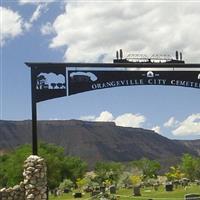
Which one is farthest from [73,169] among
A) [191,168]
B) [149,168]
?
[149,168]

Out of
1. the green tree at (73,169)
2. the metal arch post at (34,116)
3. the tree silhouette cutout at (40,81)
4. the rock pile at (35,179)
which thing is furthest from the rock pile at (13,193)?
the green tree at (73,169)

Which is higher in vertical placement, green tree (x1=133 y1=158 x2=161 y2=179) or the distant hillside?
the distant hillside

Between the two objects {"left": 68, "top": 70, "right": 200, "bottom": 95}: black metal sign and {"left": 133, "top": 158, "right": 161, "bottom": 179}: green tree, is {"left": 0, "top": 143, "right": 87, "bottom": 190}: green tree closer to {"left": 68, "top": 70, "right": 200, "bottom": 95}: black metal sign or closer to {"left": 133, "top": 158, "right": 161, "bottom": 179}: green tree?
{"left": 133, "top": 158, "right": 161, "bottom": 179}: green tree

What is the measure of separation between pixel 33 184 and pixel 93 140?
533 feet

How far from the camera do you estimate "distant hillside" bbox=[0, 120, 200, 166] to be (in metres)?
164

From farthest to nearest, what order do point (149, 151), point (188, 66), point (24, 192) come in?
1. point (149, 151)
2. point (188, 66)
3. point (24, 192)

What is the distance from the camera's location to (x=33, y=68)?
1686cm

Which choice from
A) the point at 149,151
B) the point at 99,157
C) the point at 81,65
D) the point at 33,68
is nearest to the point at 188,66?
the point at 81,65

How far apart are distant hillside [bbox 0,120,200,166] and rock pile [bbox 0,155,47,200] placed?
5280 inches

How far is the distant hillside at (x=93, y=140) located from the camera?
537ft

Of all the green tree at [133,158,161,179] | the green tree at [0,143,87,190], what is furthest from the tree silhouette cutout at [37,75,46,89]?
the green tree at [133,158,161,179]

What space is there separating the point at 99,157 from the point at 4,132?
94.6 ft

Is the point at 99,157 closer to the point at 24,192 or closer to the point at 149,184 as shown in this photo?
the point at 149,184

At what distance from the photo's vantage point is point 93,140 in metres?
178
